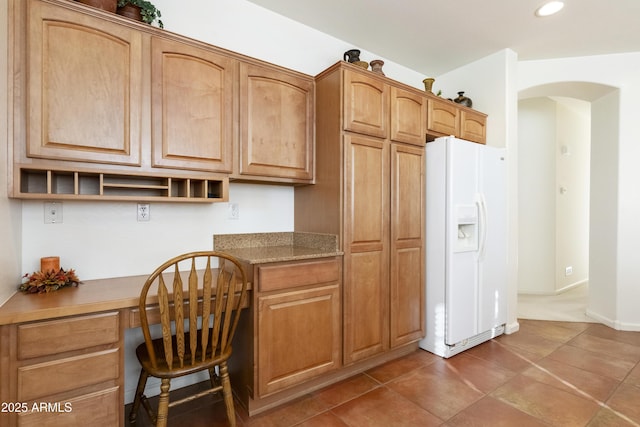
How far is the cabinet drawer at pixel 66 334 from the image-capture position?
125 cm

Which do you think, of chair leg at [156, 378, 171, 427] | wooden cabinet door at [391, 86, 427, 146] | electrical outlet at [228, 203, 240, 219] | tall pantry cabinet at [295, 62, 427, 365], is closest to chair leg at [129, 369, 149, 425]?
chair leg at [156, 378, 171, 427]

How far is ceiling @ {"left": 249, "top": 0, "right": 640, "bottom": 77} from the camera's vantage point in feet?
8.01

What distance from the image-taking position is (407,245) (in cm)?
261

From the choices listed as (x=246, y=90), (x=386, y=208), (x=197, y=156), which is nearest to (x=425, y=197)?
(x=386, y=208)

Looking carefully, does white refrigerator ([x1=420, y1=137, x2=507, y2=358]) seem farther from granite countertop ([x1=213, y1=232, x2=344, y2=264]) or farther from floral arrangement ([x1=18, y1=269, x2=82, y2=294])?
floral arrangement ([x1=18, y1=269, x2=82, y2=294])

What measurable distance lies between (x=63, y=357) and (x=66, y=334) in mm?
99

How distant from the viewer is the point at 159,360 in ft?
5.10

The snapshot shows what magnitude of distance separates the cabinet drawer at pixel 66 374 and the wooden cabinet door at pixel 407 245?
1.91 m

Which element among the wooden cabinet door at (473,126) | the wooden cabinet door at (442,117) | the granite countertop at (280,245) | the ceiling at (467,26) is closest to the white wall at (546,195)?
the ceiling at (467,26)

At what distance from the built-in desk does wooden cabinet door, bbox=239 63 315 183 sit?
1.11 m

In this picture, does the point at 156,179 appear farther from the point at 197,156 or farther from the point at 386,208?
the point at 386,208

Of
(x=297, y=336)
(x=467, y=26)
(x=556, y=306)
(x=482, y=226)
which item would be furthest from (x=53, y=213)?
(x=556, y=306)

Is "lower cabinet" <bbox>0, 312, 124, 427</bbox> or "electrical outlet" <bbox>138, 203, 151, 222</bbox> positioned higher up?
"electrical outlet" <bbox>138, 203, 151, 222</bbox>

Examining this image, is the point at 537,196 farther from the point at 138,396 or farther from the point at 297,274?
the point at 138,396
